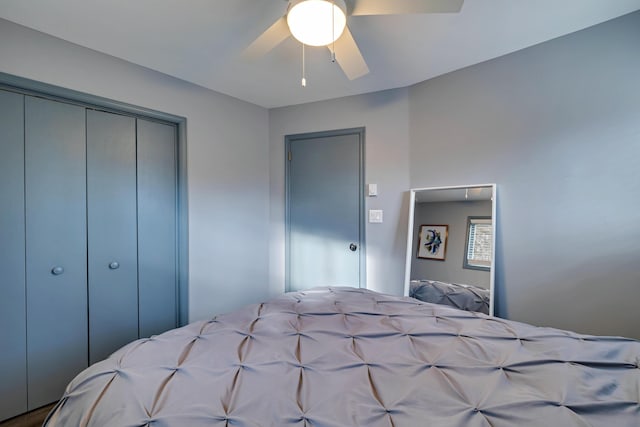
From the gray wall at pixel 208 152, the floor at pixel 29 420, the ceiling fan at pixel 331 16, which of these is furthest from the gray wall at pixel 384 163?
the floor at pixel 29 420

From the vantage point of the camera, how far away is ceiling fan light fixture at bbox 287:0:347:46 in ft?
4.28

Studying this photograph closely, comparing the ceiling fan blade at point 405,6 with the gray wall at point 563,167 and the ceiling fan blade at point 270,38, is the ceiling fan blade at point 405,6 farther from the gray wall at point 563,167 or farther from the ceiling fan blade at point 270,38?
the gray wall at point 563,167

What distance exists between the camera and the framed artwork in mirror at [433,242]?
2338 mm

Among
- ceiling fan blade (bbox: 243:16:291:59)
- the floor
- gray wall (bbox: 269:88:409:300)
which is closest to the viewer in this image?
ceiling fan blade (bbox: 243:16:291:59)

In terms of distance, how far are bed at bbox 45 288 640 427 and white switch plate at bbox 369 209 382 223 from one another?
4.88 feet

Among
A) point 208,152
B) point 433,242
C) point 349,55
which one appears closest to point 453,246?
point 433,242

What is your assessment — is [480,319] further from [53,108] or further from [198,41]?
[53,108]

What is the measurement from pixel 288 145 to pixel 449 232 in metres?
1.78

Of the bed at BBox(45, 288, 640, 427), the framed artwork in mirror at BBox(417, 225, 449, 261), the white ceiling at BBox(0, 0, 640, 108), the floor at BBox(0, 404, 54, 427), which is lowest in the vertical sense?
the floor at BBox(0, 404, 54, 427)

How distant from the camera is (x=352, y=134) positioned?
2.81 m

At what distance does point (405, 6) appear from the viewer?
4.13ft

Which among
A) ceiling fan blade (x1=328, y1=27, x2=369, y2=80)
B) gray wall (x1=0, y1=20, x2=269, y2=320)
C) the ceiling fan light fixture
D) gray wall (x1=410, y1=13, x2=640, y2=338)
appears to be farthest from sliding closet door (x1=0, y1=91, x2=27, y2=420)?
gray wall (x1=410, y1=13, x2=640, y2=338)

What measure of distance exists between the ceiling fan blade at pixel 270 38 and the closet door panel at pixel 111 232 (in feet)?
4.09

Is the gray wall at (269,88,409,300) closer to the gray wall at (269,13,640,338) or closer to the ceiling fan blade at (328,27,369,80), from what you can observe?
the gray wall at (269,13,640,338)
